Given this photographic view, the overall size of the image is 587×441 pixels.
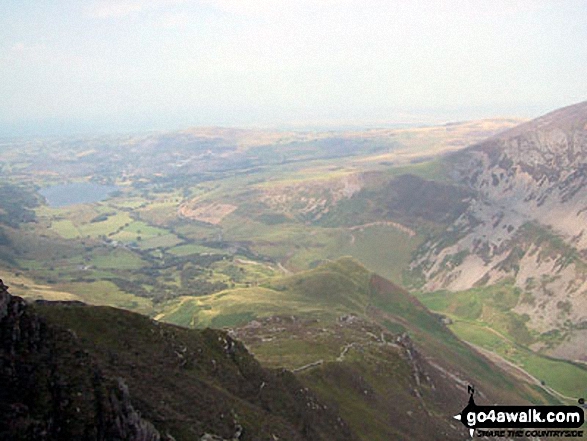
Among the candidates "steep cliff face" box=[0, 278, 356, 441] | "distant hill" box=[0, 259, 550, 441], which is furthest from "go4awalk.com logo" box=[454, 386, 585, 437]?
"distant hill" box=[0, 259, 550, 441]

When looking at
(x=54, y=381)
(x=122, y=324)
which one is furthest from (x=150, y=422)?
(x=122, y=324)

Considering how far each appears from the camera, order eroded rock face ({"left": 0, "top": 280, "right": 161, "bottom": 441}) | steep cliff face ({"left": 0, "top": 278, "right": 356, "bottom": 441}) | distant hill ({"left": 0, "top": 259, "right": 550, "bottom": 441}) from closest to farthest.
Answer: eroded rock face ({"left": 0, "top": 280, "right": 161, "bottom": 441}), steep cliff face ({"left": 0, "top": 278, "right": 356, "bottom": 441}), distant hill ({"left": 0, "top": 259, "right": 550, "bottom": 441})

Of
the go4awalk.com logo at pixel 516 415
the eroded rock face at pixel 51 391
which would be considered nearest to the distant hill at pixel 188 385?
the eroded rock face at pixel 51 391

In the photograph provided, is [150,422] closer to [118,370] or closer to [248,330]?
[118,370]

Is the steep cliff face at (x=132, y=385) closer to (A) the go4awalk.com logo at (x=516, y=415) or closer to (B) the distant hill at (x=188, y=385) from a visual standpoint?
(B) the distant hill at (x=188, y=385)

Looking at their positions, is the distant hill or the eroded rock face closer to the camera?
the eroded rock face

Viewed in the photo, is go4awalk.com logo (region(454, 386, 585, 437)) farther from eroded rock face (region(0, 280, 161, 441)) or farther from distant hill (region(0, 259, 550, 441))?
eroded rock face (region(0, 280, 161, 441))

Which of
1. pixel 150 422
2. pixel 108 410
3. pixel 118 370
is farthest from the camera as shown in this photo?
pixel 118 370

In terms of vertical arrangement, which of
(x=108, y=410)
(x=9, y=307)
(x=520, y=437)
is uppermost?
(x=9, y=307)

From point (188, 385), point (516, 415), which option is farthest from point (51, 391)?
point (516, 415)
